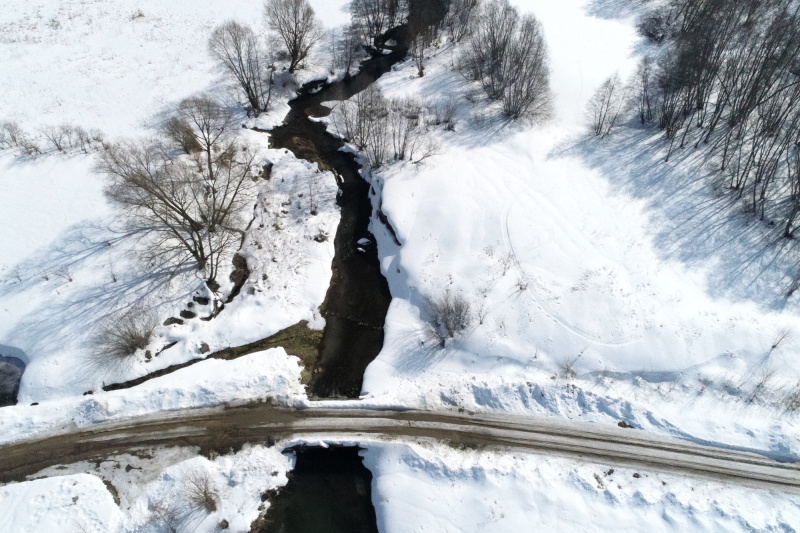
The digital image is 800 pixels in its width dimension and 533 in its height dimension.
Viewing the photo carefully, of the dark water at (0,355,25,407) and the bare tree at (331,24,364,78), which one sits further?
the bare tree at (331,24,364,78)

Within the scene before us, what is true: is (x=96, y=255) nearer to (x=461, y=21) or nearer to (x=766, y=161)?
(x=461, y=21)

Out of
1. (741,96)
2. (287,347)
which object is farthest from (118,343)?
(741,96)

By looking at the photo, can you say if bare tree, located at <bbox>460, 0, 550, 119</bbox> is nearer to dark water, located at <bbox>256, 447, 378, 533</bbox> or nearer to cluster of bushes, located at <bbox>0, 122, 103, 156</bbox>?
dark water, located at <bbox>256, 447, 378, 533</bbox>

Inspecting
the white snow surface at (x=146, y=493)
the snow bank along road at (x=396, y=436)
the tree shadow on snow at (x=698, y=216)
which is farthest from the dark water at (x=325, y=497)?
the tree shadow on snow at (x=698, y=216)

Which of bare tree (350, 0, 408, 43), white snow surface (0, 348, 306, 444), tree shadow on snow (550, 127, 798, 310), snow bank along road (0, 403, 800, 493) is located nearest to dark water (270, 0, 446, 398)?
white snow surface (0, 348, 306, 444)

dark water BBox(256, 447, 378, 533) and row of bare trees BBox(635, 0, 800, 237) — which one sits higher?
row of bare trees BBox(635, 0, 800, 237)

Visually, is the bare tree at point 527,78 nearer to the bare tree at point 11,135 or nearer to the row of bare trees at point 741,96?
the row of bare trees at point 741,96
